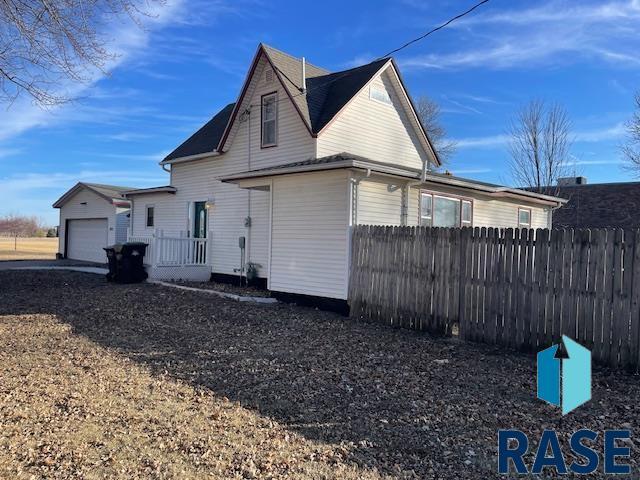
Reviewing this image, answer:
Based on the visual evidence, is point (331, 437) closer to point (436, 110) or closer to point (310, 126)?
point (310, 126)

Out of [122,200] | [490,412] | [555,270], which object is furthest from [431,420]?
[122,200]

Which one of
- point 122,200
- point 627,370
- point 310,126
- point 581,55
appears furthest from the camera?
point 122,200

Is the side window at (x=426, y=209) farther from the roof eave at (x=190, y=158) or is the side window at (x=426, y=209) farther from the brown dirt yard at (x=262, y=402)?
the roof eave at (x=190, y=158)

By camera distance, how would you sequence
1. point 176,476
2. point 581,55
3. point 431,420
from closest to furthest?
point 176,476 → point 431,420 → point 581,55

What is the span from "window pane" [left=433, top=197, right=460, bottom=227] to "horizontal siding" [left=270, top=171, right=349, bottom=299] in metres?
3.79

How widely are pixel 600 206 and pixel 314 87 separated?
754 inches

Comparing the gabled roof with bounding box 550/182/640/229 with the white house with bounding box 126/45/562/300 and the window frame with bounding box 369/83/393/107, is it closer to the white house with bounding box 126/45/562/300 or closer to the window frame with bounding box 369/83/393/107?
the white house with bounding box 126/45/562/300

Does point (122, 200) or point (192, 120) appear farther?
point (122, 200)

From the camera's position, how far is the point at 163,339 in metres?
7.29

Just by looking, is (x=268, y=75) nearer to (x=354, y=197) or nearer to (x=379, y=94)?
(x=379, y=94)

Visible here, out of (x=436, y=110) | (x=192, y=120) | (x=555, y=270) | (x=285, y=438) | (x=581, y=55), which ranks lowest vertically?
(x=285, y=438)

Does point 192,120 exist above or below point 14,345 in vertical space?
above

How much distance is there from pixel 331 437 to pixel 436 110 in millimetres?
33448


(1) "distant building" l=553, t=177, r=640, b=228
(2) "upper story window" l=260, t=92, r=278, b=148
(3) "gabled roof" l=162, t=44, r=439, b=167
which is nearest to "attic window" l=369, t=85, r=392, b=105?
(3) "gabled roof" l=162, t=44, r=439, b=167
